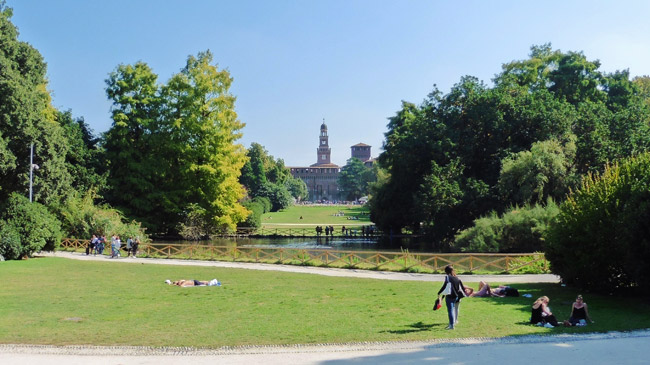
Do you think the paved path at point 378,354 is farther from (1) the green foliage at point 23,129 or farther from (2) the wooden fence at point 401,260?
(1) the green foliage at point 23,129

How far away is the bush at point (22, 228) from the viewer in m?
28.7

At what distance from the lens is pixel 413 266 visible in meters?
26.2

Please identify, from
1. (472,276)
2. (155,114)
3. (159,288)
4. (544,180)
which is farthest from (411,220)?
(159,288)

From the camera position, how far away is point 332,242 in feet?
181

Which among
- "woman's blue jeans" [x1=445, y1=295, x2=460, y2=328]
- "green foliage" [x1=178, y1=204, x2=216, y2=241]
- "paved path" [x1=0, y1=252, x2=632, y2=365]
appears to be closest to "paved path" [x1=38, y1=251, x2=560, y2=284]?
"woman's blue jeans" [x1=445, y1=295, x2=460, y2=328]

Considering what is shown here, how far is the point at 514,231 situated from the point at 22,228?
29.7 meters

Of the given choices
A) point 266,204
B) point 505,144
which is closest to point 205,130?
point 505,144

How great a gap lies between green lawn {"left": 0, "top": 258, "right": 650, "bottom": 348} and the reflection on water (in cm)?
2601

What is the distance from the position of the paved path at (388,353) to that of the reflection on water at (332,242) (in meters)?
33.8

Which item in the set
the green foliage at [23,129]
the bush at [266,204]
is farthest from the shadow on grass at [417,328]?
the bush at [266,204]

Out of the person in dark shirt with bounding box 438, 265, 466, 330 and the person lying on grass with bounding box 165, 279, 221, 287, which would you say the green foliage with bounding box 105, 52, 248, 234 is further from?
the person in dark shirt with bounding box 438, 265, 466, 330

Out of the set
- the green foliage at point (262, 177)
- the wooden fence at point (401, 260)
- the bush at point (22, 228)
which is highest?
the green foliage at point (262, 177)

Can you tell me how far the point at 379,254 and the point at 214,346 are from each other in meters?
16.9

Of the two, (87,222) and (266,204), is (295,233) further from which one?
(266,204)
